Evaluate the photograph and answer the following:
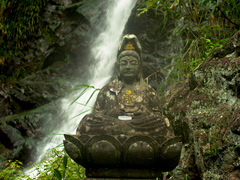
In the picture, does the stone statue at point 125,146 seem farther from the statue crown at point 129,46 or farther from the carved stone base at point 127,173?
the statue crown at point 129,46

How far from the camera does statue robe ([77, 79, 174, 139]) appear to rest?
7.75 ft

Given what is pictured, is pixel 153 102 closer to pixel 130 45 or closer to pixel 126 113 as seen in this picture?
pixel 126 113

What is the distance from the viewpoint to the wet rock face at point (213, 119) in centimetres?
207

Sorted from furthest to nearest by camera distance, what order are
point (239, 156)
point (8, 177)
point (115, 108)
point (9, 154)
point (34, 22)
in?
1. point (34, 22)
2. point (9, 154)
3. point (8, 177)
4. point (115, 108)
5. point (239, 156)

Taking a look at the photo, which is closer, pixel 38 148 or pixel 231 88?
pixel 231 88

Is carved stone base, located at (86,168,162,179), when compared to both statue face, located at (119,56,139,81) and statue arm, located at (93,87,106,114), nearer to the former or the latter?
statue arm, located at (93,87,106,114)

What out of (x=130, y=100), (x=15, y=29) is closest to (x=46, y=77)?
(x=15, y=29)

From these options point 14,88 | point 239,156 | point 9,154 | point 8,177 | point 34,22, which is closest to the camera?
point 239,156

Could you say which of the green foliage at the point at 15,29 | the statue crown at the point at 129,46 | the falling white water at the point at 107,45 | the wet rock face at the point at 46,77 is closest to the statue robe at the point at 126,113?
the statue crown at the point at 129,46

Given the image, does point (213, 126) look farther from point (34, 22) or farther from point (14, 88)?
point (34, 22)

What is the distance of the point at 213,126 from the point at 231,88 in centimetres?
47

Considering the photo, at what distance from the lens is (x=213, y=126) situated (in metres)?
2.43

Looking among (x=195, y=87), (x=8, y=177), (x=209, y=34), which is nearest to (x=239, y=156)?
(x=195, y=87)

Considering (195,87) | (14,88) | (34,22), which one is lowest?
(195,87)
